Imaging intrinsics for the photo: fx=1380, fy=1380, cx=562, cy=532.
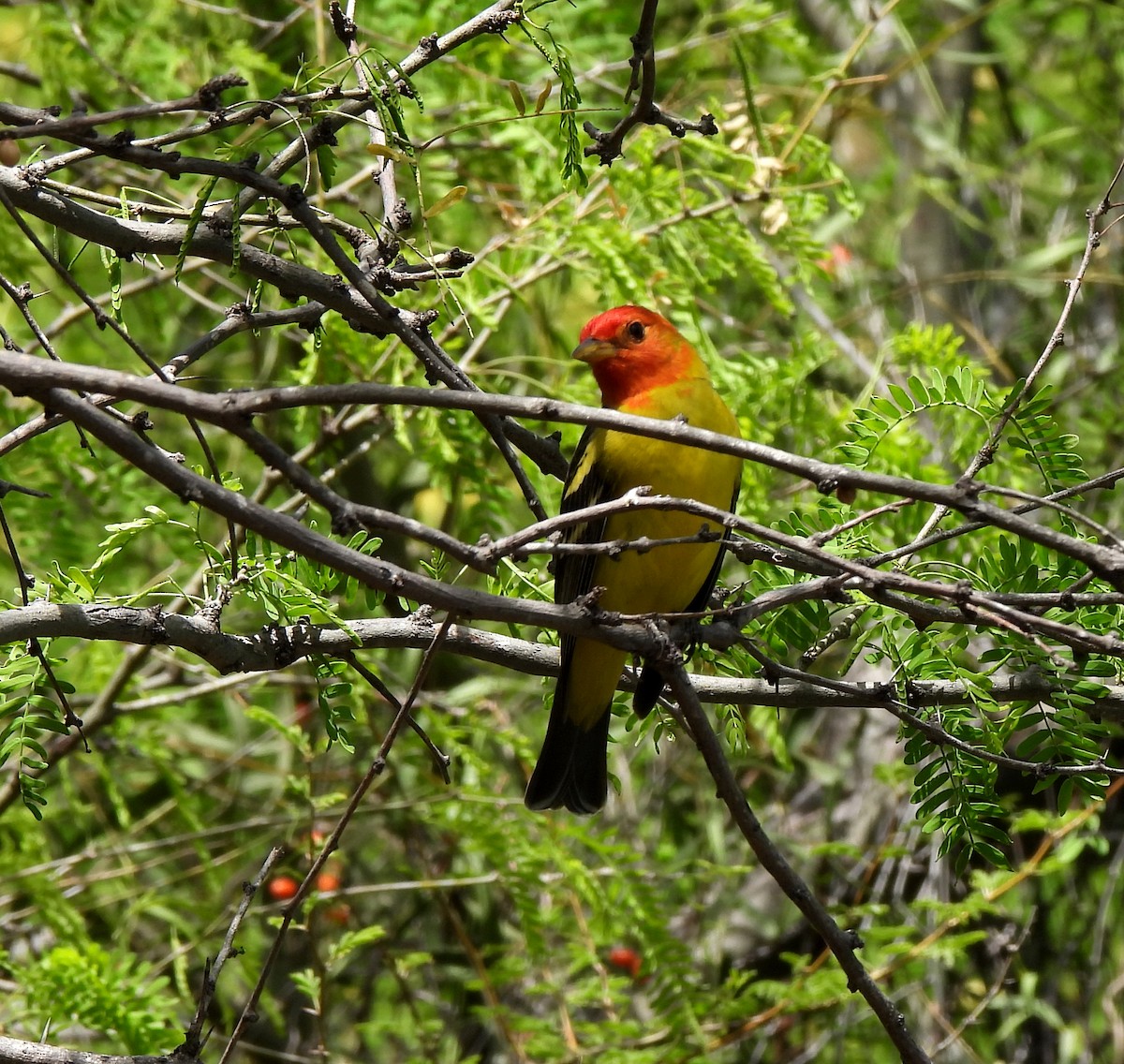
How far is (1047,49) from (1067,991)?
19.1 ft

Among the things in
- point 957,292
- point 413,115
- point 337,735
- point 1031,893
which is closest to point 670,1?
point 957,292

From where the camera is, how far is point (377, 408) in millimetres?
3994

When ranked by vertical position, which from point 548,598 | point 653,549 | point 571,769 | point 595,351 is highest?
point 595,351

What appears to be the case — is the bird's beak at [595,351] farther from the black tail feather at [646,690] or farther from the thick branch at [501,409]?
the thick branch at [501,409]

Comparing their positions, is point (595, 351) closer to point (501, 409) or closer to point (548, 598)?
point (548, 598)

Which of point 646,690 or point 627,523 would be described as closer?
point 646,690

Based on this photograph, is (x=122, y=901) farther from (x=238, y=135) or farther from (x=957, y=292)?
(x=957, y=292)

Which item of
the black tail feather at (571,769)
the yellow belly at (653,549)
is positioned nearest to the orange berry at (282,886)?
the black tail feather at (571,769)

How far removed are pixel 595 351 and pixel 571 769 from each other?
1.18 metres

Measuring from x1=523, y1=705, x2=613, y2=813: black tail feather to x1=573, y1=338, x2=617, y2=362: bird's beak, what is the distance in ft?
3.29

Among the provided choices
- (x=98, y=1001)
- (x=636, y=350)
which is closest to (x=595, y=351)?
(x=636, y=350)

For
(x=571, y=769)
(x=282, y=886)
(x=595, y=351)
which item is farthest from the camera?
(x=282, y=886)

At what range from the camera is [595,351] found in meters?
3.95

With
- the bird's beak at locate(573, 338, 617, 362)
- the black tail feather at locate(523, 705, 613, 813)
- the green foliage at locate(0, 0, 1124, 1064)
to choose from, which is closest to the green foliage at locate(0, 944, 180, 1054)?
the green foliage at locate(0, 0, 1124, 1064)
